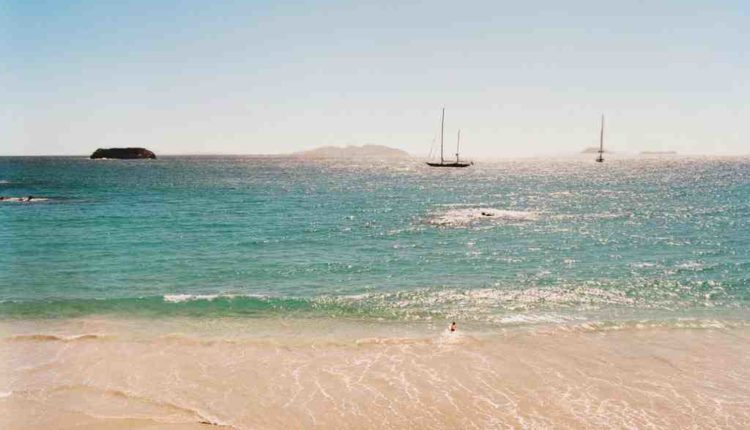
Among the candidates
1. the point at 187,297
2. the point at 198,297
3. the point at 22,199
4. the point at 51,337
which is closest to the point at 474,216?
the point at 198,297

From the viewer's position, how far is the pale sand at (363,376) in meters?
17.4

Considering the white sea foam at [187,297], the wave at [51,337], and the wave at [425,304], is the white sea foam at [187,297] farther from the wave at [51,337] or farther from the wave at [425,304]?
the wave at [51,337]

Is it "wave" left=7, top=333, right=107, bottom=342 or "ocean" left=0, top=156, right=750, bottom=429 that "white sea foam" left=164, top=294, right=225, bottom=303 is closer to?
"ocean" left=0, top=156, right=750, bottom=429

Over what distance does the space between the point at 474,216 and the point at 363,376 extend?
166ft

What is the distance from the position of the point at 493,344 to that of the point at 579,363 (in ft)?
12.5

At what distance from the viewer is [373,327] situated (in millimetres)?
26391

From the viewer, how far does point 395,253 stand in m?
44.4

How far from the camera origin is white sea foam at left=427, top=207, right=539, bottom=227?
208 feet

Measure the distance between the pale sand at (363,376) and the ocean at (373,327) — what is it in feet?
0.32

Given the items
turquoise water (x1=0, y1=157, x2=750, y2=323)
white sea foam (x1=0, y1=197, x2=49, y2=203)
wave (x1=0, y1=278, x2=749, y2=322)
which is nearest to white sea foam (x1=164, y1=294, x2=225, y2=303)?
wave (x1=0, y1=278, x2=749, y2=322)

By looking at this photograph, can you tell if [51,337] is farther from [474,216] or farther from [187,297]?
[474,216]

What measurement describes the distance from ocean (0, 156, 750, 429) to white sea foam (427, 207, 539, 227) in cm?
715

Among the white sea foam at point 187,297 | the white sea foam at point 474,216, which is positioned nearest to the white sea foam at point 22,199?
the white sea foam at point 474,216

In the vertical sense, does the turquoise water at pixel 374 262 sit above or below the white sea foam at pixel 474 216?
below
